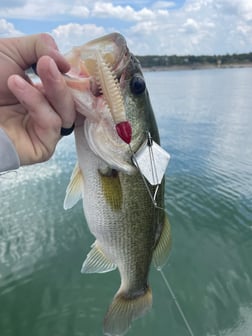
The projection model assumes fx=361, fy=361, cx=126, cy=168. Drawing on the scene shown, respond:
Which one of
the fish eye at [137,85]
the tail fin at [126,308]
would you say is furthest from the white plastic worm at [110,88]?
the tail fin at [126,308]

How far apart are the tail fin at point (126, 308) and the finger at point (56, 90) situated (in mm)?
1126

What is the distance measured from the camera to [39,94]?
55.1 inches

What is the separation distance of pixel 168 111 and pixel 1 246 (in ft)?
39.6

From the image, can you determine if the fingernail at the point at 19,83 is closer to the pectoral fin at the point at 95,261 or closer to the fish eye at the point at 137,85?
the fish eye at the point at 137,85

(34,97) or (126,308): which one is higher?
(34,97)

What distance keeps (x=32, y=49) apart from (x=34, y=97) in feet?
0.75

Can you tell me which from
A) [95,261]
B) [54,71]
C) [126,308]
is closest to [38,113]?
[54,71]

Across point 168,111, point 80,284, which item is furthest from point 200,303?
point 168,111

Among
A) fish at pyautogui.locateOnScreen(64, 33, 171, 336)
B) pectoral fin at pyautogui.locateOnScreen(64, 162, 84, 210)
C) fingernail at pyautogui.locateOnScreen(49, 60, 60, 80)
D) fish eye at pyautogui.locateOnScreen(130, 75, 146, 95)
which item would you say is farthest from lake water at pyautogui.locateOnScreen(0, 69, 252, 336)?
fingernail at pyautogui.locateOnScreen(49, 60, 60, 80)

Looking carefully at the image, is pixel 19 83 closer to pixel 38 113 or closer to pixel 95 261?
pixel 38 113

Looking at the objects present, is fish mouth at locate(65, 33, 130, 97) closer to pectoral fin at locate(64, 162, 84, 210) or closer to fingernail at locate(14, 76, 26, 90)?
fingernail at locate(14, 76, 26, 90)

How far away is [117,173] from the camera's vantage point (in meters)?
1.72

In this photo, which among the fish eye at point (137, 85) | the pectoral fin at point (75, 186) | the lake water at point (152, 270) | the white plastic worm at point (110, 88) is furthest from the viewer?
the lake water at point (152, 270)

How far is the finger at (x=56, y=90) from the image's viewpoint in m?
1.25
